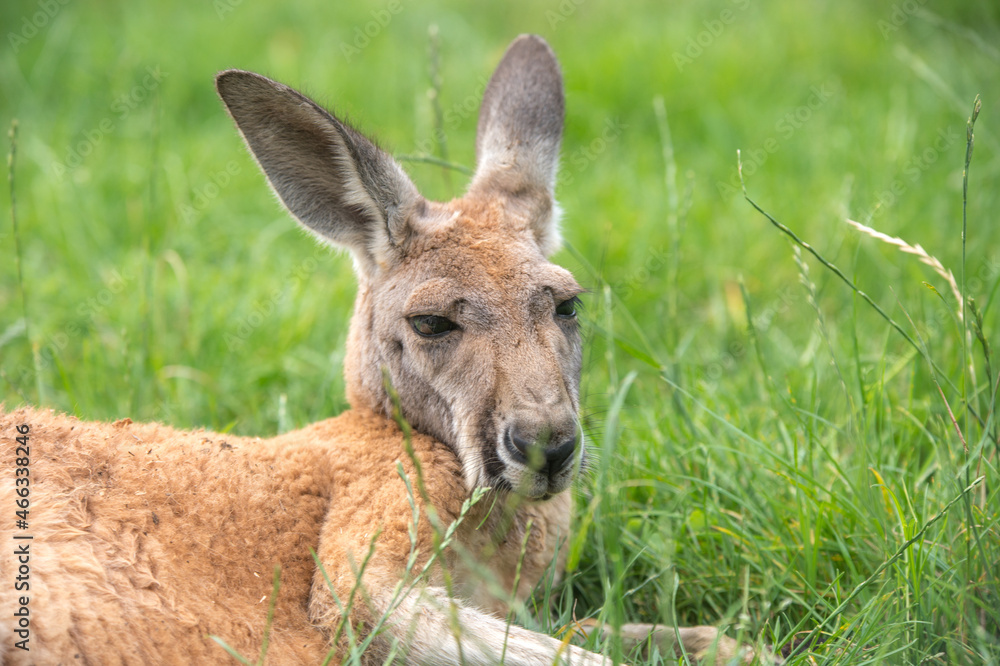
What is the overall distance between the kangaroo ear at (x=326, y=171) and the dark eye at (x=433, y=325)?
40 cm

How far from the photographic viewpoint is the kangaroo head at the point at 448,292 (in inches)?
119

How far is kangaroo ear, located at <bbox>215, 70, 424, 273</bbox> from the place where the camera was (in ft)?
11.0

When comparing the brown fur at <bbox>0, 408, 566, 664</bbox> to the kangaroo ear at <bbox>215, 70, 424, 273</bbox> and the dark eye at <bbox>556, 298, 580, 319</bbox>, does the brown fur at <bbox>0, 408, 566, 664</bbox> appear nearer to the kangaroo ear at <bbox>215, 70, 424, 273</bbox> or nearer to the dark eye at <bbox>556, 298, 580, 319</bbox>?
the dark eye at <bbox>556, 298, 580, 319</bbox>

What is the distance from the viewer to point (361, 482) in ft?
10.1

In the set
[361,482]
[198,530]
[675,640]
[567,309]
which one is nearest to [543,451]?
[361,482]

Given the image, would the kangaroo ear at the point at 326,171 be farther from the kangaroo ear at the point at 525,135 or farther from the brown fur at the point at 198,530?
the brown fur at the point at 198,530

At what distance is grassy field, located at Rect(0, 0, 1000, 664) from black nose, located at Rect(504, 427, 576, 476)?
21 cm

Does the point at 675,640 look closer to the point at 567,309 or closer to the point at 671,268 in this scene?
the point at 567,309

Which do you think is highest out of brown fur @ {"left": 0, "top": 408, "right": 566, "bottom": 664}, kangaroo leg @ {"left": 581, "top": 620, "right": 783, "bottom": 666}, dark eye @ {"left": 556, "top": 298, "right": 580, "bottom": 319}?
dark eye @ {"left": 556, "top": 298, "right": 580, "bottom": 319}

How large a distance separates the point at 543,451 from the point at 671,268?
1.79 m

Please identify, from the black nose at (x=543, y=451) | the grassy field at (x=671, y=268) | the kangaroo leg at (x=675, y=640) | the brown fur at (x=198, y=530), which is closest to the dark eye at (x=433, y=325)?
the brown fur at (x=198, y=530)

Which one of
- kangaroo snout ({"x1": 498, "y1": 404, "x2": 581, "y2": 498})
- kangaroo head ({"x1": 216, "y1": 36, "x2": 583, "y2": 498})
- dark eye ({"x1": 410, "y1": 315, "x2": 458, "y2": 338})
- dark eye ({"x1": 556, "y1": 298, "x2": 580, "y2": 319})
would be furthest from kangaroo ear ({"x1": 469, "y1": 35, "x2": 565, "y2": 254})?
kangaroo snout ({"x1": 498, "y1": 404, "x2": 581, "y2": 498})

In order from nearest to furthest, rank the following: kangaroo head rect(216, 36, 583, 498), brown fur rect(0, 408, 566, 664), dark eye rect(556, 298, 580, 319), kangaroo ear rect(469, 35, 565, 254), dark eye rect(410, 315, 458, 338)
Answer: brown fur rect(0, 408, 566, 664)
kangaroo head rect(216, 36, 583, 498)
dark eye rect(410, 315, 458, 338)
dark eye rect(556, 298, 580, 319)
kangaroo ear rect(469, 35, 565, 254)

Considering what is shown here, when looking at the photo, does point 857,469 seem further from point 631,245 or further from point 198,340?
point 198,340
